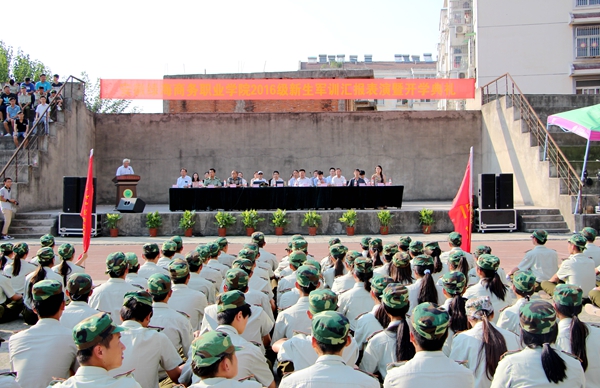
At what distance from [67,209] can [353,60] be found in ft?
272

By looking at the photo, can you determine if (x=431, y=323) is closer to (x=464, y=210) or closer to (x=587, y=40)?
(x=464, y=210)

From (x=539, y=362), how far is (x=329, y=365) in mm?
1151

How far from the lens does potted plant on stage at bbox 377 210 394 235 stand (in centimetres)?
1509

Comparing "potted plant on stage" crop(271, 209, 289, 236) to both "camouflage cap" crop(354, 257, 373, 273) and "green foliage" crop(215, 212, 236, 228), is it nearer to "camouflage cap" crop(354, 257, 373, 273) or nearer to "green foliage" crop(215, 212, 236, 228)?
"green foliage" crop(215, 212, 236, 228)

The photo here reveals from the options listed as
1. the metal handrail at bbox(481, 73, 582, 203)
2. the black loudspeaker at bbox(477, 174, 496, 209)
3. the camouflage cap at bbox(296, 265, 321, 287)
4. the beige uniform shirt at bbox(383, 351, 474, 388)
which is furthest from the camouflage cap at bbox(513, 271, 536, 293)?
the metal handrail at bbox(481, 73, 582, 203)

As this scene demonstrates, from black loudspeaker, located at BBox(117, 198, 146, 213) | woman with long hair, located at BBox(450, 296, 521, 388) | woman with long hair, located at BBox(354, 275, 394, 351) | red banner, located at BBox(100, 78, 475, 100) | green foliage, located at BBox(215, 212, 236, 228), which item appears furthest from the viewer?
red banner, located at BBox(100, 78, 475, 100)

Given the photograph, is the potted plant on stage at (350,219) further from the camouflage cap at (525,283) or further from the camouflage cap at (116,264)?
the camouflage cap at (525,283)

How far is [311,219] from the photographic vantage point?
49.9 feet

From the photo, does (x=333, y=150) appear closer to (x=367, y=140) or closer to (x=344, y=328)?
(x=367, y=140)

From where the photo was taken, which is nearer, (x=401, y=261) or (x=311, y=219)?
(x=401, y=261)

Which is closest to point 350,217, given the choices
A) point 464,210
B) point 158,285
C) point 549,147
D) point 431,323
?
point 464,210

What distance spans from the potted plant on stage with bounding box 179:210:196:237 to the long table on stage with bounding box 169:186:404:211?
76 centimetres

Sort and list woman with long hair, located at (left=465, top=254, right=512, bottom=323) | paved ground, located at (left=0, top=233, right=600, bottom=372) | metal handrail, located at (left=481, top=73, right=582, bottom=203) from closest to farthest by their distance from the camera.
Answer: woman with long hair, located at (left=465, top=254, right=512, bottom=323) < paved ground, located at (left=0, top=233, right=600, bottom=372) < metal handrail, located at (left=481, top=73, right=582, bottom=203)

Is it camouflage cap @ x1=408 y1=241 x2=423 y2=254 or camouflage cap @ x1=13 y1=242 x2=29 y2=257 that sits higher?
camouflage cap @ x1=408 y1=241 x2=423 y2=254
